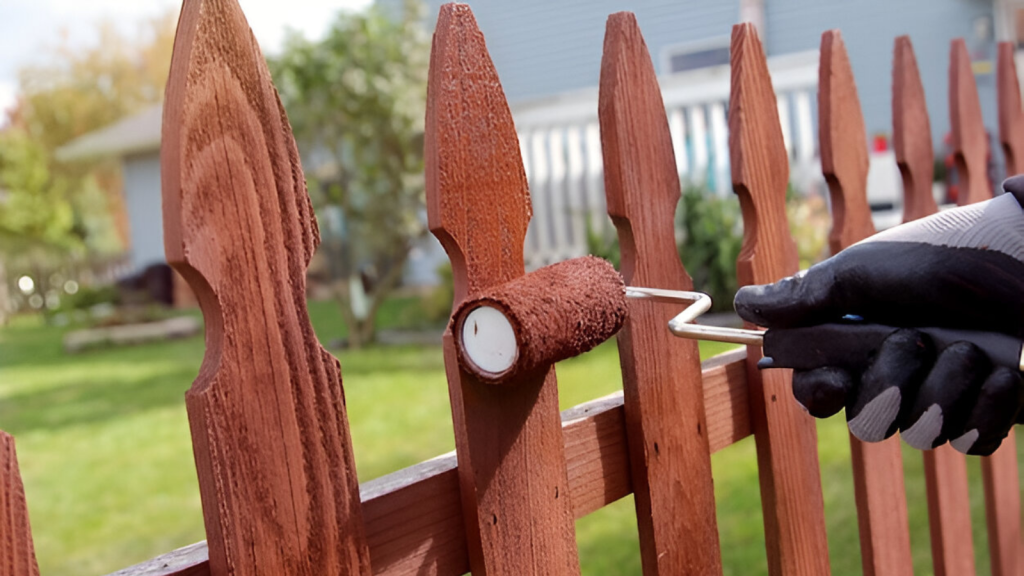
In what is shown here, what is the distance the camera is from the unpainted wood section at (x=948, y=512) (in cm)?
153

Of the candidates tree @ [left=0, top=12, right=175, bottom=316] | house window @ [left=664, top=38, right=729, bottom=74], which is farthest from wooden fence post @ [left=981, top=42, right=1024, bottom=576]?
tree @ [left=0, top=12, right=175, bottom=316]

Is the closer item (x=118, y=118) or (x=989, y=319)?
(x=989, y=319)

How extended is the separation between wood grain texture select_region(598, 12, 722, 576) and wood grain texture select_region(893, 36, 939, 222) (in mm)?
728

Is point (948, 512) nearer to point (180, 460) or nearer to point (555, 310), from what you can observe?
point (555, 310)

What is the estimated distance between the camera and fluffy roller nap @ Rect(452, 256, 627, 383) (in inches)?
28.4

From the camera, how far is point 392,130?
8.23m

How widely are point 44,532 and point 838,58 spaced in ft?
11.7

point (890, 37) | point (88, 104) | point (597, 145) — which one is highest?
point (88, 104)

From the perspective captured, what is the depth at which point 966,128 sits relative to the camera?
185 centimetres

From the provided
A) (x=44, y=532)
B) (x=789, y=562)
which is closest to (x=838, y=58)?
(x=789, y=562)

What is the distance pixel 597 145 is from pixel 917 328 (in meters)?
6.29

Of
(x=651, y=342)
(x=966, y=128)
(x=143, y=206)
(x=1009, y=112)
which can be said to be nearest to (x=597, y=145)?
(x=1009, y=112)

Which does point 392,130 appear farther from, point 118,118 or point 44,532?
point 118,118

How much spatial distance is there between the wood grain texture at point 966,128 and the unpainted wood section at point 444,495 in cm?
99
